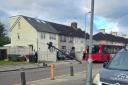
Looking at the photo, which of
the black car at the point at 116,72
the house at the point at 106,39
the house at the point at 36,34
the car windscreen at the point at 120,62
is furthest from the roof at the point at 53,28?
the black car at the point at 116,72

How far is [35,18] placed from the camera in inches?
3258

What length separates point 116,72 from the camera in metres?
9.03

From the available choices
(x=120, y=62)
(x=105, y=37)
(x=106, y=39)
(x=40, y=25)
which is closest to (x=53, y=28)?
(x=40, y=25)

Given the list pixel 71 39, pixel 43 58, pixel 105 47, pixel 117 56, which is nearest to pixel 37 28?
pixel 71 39

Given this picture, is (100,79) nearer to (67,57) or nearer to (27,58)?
(27,58)

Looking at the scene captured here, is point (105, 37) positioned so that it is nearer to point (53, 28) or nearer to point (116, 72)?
point (53, 28)

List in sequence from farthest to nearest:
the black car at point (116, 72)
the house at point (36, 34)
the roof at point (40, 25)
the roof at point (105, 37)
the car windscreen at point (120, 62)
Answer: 1. the roof at point (105, 37)
2. the roof at point (40, 25)
3. the house at point (36, 34)
4. the car windscreen at point (120, 62)
5. the black car at point (116, 72)

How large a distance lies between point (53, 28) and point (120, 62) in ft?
249

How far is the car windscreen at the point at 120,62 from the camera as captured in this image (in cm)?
979

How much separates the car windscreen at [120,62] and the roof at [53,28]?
66280mm

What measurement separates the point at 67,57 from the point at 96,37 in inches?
2223

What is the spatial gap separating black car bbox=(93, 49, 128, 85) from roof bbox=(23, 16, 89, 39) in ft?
218

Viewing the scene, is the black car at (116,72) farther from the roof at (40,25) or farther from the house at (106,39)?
the house at (106,39)

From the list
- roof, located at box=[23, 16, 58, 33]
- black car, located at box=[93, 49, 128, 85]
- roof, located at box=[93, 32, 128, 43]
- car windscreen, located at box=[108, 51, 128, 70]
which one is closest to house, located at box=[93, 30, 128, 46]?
roof, located at box=[93, 32, 128, 43]
